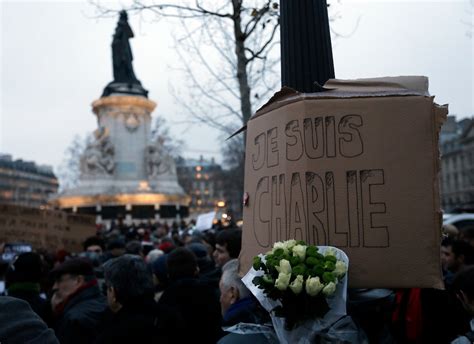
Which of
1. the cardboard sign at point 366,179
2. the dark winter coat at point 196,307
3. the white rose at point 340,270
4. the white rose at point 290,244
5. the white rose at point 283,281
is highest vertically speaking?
the cardboard sign at point 366,179

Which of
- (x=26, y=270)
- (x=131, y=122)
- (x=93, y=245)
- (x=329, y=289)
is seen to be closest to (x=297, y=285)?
(x=329, y=289)

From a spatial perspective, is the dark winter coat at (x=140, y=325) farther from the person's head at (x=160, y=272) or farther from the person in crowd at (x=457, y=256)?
the person in crowd at (x=457, y=256)

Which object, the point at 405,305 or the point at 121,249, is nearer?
the point at 405,305

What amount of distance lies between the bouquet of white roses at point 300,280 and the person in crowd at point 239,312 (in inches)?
11.6

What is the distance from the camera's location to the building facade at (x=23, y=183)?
123125 mm

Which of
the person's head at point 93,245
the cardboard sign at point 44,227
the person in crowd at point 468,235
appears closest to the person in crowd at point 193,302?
the person in crowd at point 468,235

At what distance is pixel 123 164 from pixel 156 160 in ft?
8.46

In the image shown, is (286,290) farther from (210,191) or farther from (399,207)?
(210,191)

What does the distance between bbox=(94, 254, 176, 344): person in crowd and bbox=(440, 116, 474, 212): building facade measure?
8653 cm

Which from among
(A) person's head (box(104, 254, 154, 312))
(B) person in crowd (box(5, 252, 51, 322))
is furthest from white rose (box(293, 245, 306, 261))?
(B) person in crowd (box(5, 252, 51, 322))

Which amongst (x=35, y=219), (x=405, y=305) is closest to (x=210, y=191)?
(x=35, y=219)

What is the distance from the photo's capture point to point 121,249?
7.85 m

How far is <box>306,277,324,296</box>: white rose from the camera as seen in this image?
2.37 metres

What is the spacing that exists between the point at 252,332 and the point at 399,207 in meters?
0.99
